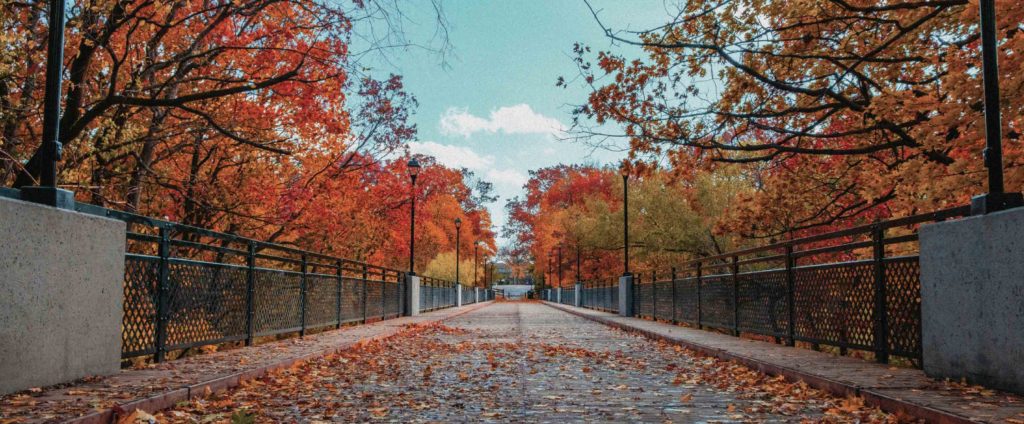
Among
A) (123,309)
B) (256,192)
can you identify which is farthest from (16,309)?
(256,192)

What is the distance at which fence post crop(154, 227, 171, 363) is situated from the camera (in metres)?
8.04

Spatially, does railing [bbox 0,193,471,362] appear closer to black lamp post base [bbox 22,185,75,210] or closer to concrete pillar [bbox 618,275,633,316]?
Result: black lamp post base [bbox 22,185,75,210]

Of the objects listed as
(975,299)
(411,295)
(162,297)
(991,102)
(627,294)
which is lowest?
(411,295)

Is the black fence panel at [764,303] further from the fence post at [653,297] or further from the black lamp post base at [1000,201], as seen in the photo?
the fence post at [653,297]

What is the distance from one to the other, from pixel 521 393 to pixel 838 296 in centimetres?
414

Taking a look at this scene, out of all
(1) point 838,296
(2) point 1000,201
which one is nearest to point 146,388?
(2) point 1000,201

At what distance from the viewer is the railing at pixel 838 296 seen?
24.2 feet

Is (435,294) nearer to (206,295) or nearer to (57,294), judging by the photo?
(206,295)

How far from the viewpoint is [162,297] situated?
8.09 metres

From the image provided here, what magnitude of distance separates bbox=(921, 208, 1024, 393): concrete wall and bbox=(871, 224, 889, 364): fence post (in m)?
1.11

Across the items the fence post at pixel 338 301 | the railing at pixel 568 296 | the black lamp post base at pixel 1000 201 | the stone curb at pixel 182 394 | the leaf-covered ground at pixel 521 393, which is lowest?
the railing at pixel 568 296

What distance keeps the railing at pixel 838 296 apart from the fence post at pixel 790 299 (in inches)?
0.5

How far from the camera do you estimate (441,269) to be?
227 ft

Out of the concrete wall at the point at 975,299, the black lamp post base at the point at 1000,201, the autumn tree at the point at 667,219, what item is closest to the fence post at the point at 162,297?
the concrete wall at the point at 975,299
